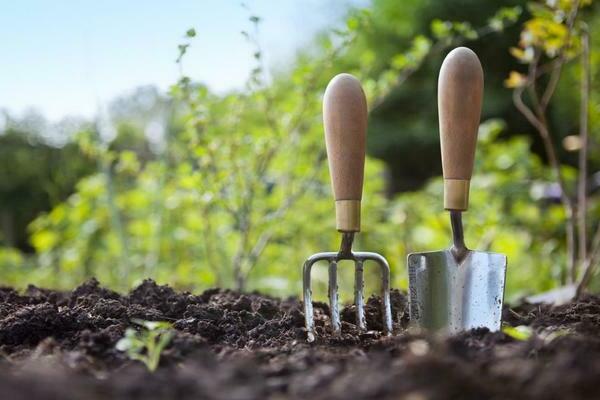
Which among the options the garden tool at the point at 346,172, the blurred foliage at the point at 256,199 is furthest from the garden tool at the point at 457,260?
the blurred foliage at the point at 256,199

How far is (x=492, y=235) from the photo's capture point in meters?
3.30

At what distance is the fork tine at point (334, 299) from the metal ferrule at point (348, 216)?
0.09m

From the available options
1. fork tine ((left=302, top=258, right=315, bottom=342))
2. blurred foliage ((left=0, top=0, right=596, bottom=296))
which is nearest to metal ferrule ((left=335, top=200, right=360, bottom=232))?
fork tine ((left=302, top=258, right=315, bottom=342))

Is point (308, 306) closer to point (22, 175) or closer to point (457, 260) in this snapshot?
point (457, 260)

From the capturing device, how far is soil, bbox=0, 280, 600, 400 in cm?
74

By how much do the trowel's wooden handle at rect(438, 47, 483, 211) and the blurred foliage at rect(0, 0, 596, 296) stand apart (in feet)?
2.36

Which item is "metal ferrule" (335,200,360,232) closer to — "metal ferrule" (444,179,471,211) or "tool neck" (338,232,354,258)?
"tool neck" (338,232,354,258)

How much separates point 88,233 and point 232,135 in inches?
66.8

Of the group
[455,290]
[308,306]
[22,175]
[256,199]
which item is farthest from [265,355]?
[22,175]

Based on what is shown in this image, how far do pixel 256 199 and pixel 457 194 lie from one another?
1844 mm

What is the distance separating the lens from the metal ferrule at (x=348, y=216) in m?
1.46

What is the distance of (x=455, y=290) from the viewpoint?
4.97 ft

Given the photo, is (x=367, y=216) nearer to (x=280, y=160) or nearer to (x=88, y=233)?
(x=280, y=160)

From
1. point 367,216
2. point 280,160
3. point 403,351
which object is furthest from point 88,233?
point 403,351
